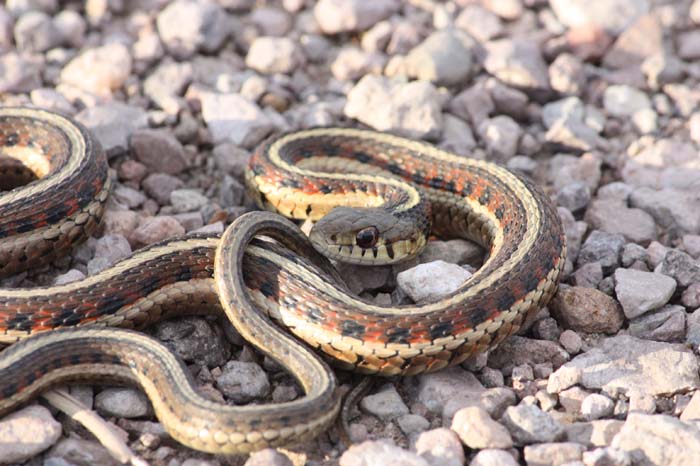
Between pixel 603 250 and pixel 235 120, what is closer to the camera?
pixel 603 250

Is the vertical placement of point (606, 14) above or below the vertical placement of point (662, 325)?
above

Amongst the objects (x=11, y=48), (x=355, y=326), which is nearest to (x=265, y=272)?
(x=355, y=326)

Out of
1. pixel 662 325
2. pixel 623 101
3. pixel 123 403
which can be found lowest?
pixel 123 403

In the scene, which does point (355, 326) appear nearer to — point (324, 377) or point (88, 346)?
point (324, 377)

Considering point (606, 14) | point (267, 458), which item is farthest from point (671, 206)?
point (267, 458)

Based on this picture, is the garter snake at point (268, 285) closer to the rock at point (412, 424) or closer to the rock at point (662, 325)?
the rock at point (412, 424)

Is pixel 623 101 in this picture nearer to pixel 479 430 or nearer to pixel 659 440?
pixel 659 440

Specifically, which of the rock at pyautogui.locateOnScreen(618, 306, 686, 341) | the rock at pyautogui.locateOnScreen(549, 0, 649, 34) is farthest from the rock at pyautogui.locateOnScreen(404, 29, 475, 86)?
the rock at pyautogui.locateOnScreen(618, 306, 686, 341)
